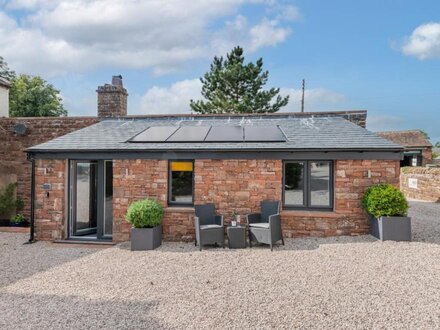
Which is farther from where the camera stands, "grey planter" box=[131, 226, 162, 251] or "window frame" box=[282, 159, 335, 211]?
"window frame" box=[282, 159, 335, 211]

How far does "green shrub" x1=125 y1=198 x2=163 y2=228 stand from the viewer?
7.55 metres

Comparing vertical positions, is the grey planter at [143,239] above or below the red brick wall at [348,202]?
below

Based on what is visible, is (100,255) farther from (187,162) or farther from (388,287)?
(388,287)

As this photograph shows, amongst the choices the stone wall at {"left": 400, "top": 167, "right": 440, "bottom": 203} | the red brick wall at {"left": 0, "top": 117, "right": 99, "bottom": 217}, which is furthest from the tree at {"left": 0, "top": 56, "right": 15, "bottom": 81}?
the stone wall at {"left": 400, "top": 167, "right": 440, "bottom": 203}

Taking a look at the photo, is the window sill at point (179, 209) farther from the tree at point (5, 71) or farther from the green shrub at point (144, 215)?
the tree at point (5, 71)

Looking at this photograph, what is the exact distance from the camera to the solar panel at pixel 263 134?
861 cm

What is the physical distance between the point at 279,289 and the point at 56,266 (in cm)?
494

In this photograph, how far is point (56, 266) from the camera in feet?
21.5

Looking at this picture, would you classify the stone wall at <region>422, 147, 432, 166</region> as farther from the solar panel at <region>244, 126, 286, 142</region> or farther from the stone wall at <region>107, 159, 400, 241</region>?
the solar panel at <region>244, 126, 286, 142</region>

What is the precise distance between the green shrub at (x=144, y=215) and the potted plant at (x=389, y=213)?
554cm

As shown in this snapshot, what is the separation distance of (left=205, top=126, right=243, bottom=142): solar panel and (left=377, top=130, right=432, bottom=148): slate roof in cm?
2171

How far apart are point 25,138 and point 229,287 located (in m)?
11.0

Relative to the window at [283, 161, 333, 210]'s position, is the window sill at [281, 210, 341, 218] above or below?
below

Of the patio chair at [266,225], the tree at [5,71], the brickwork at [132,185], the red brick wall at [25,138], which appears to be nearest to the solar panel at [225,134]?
the brickwork at [132,185]
